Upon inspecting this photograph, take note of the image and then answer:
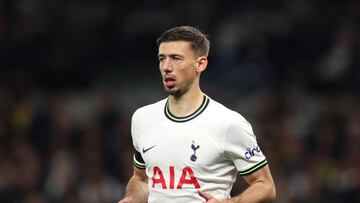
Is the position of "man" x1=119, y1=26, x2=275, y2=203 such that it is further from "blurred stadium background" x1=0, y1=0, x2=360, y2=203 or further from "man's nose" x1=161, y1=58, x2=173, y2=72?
"blurred stadium background" x1=0, y1=0, x2=360, y2=203

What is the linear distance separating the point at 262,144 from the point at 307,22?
2.64 m

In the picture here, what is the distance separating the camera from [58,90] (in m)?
13.5

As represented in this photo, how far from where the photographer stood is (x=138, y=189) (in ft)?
19.7

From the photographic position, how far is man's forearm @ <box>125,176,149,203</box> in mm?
5957

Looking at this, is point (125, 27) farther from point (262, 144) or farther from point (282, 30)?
point (262, 144)

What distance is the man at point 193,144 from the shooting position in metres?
5.59

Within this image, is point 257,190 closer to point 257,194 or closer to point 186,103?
point 257,194

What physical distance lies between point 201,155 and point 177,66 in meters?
0.55

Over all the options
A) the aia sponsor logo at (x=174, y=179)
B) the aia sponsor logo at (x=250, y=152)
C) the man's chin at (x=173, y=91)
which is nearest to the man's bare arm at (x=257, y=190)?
the aia sponsor logo at (x=250, y=152)

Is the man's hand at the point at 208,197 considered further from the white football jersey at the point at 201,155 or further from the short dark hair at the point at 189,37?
the short dark hair at the point at 189,37

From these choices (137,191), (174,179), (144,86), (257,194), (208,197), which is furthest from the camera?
(144,86)

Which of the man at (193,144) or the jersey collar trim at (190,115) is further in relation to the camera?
the jersey collar trim at (190,115)

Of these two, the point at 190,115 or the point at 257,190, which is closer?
the point at 257,190

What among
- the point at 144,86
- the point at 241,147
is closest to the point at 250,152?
the point at 241,147
